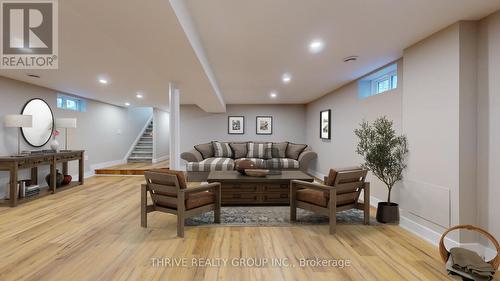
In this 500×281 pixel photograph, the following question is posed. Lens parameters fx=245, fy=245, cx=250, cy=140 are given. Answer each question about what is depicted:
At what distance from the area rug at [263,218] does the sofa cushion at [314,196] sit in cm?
34

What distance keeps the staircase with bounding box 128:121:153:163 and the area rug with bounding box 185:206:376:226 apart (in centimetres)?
626

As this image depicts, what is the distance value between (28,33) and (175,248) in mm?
2807

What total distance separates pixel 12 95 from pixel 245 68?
4.51 metres

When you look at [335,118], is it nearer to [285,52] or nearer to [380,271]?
[285,52]

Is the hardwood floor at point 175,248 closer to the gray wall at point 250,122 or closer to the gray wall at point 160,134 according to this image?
the gray wall at point 250,122

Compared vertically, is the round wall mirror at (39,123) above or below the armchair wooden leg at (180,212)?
above

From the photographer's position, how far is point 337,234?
9.84 ft

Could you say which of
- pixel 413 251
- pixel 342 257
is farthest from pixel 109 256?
pixel 413 251

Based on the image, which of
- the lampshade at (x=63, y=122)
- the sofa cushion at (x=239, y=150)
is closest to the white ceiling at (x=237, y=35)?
the lampshade at (x=63, y=122)

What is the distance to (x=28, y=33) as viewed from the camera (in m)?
2.65

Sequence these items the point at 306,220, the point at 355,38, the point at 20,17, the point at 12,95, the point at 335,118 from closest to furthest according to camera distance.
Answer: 1. the point at 20,17
2. the point at 355,38
3. the point at 306,220
4. the point at 12,95
5. the point at 335,118

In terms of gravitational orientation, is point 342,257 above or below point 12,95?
below

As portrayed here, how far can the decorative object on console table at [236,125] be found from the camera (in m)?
8.20

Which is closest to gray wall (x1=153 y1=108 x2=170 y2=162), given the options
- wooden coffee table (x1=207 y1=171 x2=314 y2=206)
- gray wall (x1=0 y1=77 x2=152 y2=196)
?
gray wall (x1=0 y1=77 x2=152 y2=196)
